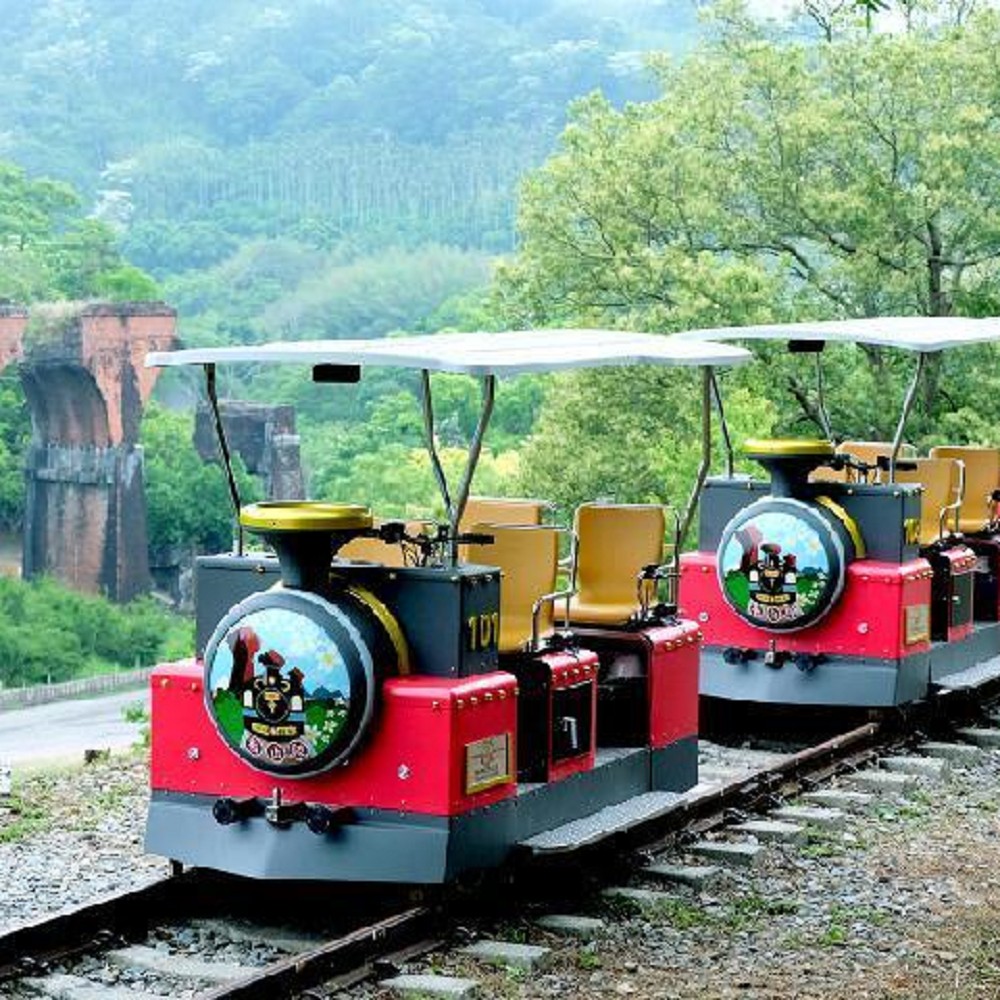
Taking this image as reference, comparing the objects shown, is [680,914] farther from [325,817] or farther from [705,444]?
[705,444]

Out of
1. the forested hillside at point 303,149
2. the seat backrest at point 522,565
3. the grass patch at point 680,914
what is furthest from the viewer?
the forested hillside at point 303,149

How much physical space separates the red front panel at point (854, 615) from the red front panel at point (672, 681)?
230cm

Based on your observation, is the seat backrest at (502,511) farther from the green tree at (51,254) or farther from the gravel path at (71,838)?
the green tree at (51,254)

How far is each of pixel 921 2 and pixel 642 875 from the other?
27327 millimetres

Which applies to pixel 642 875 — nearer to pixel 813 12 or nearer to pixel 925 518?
pixel 925 518

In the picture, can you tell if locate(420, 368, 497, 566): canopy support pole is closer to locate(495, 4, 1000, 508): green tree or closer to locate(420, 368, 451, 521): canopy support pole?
locate(420, 368, 451, 521): canopy support pole

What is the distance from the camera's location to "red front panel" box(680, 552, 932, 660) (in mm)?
11984

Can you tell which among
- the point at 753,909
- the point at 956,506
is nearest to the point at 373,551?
the point at 753,909

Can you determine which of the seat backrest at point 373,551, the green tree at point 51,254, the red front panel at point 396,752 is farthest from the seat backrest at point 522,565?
the green tree at point 51,254

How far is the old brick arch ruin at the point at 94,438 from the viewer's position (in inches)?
2734

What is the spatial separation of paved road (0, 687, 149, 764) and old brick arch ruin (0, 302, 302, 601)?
420 inches

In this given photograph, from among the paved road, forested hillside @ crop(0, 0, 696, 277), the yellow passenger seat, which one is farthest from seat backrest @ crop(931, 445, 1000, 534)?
forested hillside @ crop(0, 0, 696, 277)

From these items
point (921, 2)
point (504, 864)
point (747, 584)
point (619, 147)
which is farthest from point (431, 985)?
point (921, 2)

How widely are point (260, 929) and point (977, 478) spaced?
8179 mm
